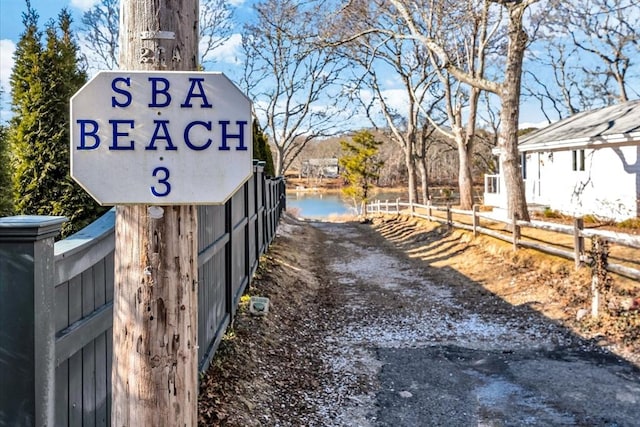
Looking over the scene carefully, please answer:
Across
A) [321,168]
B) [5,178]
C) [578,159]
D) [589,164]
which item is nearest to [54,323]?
[5,178]

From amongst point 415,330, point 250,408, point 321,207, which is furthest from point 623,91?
point 250,408

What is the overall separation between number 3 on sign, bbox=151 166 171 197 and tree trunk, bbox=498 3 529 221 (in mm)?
11721

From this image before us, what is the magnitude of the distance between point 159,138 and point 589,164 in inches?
707

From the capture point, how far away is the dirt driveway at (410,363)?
4336 millimetres

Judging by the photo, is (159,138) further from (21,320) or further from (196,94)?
(21,320)

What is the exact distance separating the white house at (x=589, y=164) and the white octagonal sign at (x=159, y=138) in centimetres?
1540

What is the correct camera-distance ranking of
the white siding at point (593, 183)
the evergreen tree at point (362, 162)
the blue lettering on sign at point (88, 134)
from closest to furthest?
the blue lettering on sign at point (88, 134) → the white siding at point (593, 183) → the evergreen tree at point (362, 162)

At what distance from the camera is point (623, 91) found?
31531 mm

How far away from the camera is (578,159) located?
17.6 meters

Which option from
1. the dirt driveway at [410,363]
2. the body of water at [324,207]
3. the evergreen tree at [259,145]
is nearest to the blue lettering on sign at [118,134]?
the dirt driveway at [410,363]

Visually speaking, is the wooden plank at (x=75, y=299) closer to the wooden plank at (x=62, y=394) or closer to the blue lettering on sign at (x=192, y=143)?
the wooden plank at (x=62, y=394)

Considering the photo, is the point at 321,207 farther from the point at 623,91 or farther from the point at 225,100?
the point at 225,100

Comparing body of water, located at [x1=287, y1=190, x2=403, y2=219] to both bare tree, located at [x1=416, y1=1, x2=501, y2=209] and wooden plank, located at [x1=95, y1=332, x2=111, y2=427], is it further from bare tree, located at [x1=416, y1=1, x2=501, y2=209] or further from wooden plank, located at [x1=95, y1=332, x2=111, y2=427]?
wooden plank, located at [x1=95, y1=332, x2=111, y2=427]

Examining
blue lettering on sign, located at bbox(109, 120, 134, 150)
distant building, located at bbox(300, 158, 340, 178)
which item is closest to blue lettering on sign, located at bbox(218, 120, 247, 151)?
blue lettering on sign, located at bbox(109, 120, 134, 150)
